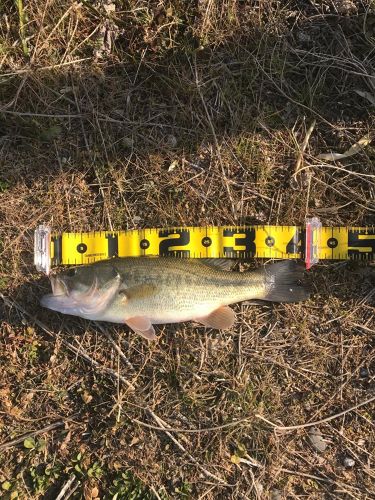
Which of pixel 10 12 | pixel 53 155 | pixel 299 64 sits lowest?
pixel 53 155

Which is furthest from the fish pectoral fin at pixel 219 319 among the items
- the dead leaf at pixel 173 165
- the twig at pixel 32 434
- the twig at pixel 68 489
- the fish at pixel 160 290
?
the twig at pixel 68 489

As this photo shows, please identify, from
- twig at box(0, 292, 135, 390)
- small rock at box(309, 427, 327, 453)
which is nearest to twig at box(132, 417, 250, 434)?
twig at box(0, 292, 135, 390)

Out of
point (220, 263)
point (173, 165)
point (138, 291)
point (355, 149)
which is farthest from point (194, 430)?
point (355, 149)

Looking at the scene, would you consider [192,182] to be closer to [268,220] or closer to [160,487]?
[268,220]

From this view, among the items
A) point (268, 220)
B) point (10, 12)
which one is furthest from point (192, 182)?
point (10, 12)

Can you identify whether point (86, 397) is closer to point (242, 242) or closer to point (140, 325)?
point (140, 325)

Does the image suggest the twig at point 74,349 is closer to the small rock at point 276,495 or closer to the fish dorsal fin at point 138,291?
the fish dorsal fin at point 138,291
